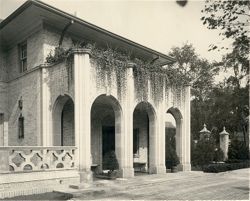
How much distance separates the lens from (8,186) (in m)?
10.2

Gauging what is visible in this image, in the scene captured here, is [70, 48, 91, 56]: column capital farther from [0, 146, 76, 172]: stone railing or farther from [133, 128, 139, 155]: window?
[133, 128, 139, 155]: window

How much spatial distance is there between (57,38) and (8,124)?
5.56 metres

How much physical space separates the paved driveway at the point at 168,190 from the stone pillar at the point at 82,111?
0.91 meters

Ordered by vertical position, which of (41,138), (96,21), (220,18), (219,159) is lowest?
(219,159)

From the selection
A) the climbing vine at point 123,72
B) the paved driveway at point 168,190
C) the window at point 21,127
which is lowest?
the paved driveway at point 168,190

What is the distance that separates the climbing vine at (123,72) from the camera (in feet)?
44.7

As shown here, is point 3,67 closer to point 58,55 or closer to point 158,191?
point 58,55

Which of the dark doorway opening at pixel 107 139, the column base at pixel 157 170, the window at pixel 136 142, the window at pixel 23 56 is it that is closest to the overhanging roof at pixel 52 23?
the window at pixel 23 56

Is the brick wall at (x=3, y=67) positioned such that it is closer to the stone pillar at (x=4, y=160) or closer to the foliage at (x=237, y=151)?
the stone pillar at (x=4, y=160)

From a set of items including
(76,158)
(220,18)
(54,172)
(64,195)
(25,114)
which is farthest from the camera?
(25,114)

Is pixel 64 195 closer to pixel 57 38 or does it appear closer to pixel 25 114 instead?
pixel 25 114

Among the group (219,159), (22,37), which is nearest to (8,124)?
(22,37)

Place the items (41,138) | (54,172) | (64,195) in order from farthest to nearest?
(41,138) < (54,172) < (64,195)

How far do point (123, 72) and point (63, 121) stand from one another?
3.75 meters
